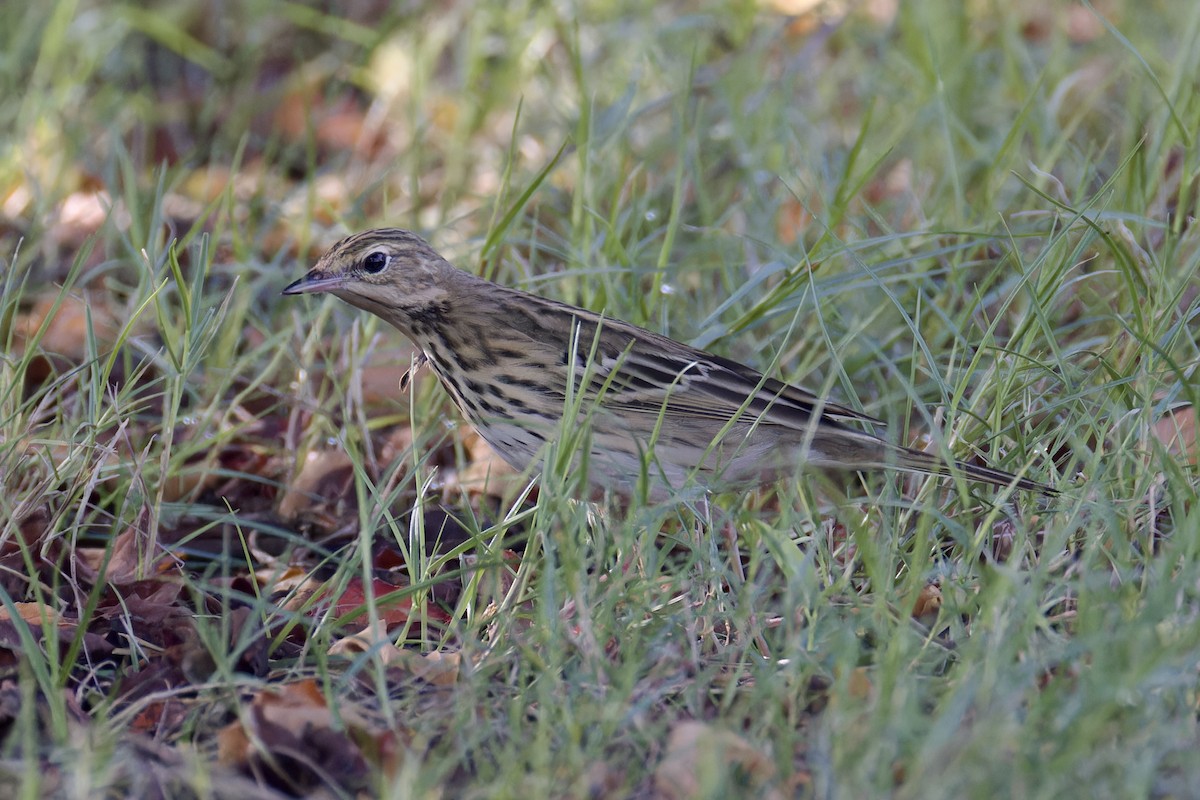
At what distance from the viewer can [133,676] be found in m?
3.45

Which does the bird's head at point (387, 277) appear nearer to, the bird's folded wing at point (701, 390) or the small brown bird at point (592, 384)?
the small brown bird at point (592, 384)

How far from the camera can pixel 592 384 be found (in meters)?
4.49

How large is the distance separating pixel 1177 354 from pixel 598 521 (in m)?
1.98

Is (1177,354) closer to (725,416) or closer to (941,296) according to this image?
(941,296)

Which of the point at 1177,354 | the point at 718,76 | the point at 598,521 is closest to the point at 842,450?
the point at 598,521

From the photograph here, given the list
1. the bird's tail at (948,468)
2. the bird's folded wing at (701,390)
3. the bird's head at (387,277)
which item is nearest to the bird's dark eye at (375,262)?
the bird's head at (387,277)

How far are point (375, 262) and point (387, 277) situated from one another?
0.06m

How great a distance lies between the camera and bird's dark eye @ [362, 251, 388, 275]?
4.54 meters

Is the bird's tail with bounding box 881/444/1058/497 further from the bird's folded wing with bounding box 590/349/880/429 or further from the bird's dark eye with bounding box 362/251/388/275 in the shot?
the bird's dark eye with bounding box 362/251/388/275

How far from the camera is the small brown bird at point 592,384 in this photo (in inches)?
165

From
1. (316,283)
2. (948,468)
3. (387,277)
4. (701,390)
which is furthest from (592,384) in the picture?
(948,468)

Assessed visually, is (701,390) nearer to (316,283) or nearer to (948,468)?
(948,468)

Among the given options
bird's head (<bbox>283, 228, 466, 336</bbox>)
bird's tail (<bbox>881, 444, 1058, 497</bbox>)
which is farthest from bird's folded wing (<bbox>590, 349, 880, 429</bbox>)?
bird's head (<bbox>283, 228, 466, 336</bbox>)

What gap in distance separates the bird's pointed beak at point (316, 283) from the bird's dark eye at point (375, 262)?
87 millimetres
